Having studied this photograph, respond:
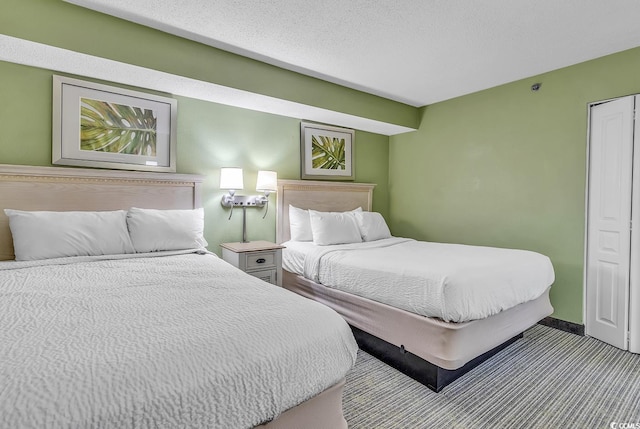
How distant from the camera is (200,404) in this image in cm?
89

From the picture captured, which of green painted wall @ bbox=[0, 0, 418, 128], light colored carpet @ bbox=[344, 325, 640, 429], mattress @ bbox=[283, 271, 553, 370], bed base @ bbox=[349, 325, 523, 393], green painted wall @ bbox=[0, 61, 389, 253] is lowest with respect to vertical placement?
light colored carpet @ bbox=[344, 325, 640, 429]

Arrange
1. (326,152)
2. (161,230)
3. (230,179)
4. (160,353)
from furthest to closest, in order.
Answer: (326,152)
(230,179)
(161,230)
(160,353)

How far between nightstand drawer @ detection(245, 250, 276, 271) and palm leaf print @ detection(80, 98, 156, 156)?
1340 mm

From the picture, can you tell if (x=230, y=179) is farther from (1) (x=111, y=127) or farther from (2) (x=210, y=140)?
(1) (x=111, y=127)

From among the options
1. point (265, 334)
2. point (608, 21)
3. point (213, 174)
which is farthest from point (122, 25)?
point (608, 21)

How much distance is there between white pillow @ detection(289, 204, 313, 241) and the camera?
3.62 m

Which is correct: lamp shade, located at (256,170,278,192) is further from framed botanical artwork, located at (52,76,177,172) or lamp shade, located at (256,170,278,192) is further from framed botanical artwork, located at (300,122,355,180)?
framed botanical artwork, located at (52,76,177,172)

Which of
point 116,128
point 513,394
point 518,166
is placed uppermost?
point 116,128

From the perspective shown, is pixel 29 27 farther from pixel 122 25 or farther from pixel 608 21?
pixel 608 21

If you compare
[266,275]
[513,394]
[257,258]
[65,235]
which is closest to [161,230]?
[65,235]

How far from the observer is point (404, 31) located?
7.97 ft

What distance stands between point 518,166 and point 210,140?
334 cm

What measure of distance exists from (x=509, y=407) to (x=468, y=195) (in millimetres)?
2564

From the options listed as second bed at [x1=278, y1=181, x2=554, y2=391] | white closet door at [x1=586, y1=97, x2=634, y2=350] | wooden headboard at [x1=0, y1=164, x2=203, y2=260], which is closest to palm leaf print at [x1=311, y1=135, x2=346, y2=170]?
second bed at [x1=278, y1=181, x2=554, y2=391]
